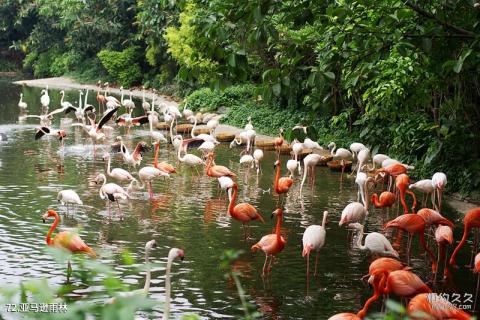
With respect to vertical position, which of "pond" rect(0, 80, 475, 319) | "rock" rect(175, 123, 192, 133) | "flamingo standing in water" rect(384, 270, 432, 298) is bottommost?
"pond" rect(0, 80, 475, 319)

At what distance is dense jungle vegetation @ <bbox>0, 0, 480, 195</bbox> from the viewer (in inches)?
259

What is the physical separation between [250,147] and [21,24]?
30266 mm

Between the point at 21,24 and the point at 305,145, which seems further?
the point at 21,24

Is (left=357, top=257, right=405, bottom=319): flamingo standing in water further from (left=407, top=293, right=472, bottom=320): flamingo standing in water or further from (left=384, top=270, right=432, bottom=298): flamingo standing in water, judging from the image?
(left=407, top=293, right=472, bottom=320): flamingo standing in water

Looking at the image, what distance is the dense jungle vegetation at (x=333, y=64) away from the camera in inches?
259

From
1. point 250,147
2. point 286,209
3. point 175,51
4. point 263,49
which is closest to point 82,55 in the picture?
point 175,51

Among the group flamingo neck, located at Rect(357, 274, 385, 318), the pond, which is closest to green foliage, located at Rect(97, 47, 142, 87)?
the pond

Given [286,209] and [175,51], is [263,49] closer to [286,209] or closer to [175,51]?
[175,51]

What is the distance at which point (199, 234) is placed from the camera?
963 cm

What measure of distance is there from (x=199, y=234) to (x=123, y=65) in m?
26.6

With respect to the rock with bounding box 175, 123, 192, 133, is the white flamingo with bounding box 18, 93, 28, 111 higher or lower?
higher

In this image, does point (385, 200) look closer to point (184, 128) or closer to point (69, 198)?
point (69, 198)

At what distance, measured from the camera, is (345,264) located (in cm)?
857

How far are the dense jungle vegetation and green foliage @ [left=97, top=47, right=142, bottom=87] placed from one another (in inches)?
2.2
